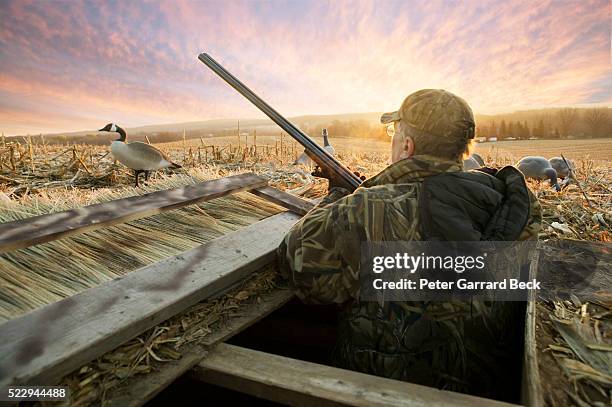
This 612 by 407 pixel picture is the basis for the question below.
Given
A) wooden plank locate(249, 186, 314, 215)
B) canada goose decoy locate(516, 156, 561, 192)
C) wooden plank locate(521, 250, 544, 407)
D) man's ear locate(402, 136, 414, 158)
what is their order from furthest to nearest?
canada goose decoy locate(516, 156, 561, 192), wooden plank locate(249, 186, 314, 215), man's ear locate(402, 136, 414, 158), wooden plank locate(521, 250, 544, 407)

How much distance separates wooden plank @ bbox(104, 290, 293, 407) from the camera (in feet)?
4.54

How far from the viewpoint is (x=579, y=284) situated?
215cm

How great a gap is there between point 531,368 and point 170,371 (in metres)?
1.29

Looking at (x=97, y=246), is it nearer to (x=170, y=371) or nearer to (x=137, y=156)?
(x=170, y=371)

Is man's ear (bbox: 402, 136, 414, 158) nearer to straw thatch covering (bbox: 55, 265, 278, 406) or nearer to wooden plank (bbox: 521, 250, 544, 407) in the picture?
wooden plank (bbox: 521, 250, 544, 407)

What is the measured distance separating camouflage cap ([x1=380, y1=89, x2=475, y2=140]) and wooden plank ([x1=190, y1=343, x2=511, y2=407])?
1109 mm

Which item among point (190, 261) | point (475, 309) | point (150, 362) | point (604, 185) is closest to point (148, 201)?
point (190, 261)

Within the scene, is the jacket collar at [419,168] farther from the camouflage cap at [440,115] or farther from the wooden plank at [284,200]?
the wooden plank at [284,200]

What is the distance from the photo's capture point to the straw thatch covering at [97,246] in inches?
71.0

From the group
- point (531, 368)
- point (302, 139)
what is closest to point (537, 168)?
point (302, 139)

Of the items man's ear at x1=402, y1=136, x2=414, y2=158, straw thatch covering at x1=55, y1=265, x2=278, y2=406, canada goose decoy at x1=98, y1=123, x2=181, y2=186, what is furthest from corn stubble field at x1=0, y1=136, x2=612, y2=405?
canada goose decoy at x1=98, y1=123, x2=181, y2=186

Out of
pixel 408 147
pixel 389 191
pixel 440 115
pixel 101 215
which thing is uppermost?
pixel 440 115

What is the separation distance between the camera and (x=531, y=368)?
55.6 inches

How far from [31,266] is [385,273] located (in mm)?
1680
